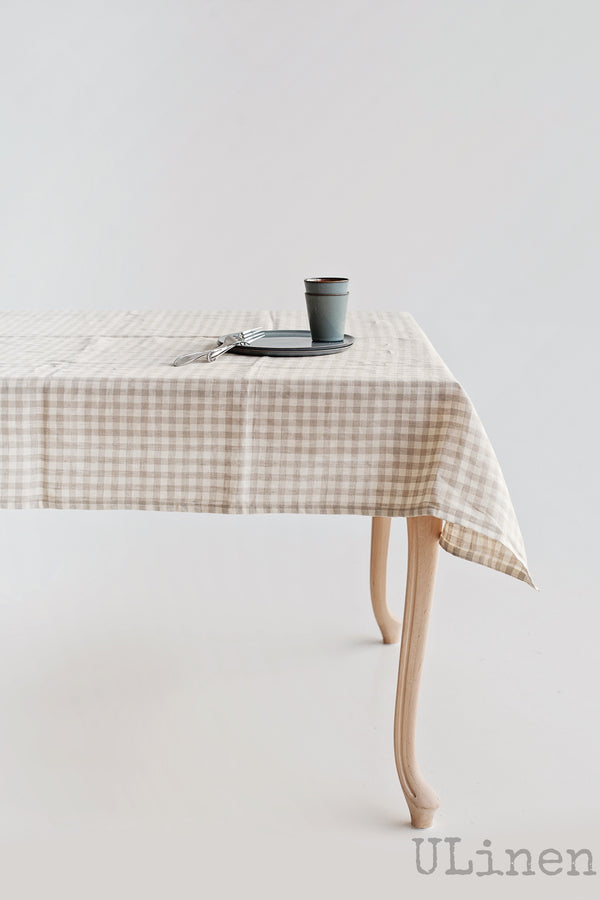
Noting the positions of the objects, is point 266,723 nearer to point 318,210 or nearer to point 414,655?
point 414,655

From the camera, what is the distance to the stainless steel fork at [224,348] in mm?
1480

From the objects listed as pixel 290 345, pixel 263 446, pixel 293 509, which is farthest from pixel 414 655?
pixel 290 345

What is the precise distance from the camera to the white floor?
4.71ft

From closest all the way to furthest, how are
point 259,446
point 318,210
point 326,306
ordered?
point 259,446 → point 326,306 → point 318,210

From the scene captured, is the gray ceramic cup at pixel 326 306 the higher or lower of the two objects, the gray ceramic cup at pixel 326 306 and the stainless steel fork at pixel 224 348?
the higher

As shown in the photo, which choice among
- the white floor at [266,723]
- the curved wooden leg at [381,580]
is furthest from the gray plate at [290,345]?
the white floor at [266,723]

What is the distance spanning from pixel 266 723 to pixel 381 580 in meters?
0.42

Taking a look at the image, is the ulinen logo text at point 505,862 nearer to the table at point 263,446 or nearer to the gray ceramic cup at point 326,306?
the table at point 263,446

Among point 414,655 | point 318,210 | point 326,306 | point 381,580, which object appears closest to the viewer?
point 414,655

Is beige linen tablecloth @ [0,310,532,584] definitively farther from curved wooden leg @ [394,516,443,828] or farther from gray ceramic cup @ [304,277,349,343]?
gray ceramic cup @ [304,277,349,343]

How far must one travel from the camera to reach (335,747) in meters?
1.72

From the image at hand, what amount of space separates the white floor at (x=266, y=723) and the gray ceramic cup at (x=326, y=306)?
2.43 ft

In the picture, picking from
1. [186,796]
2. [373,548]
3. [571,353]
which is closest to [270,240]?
[571,353]

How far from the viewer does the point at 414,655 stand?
147 centimetres
